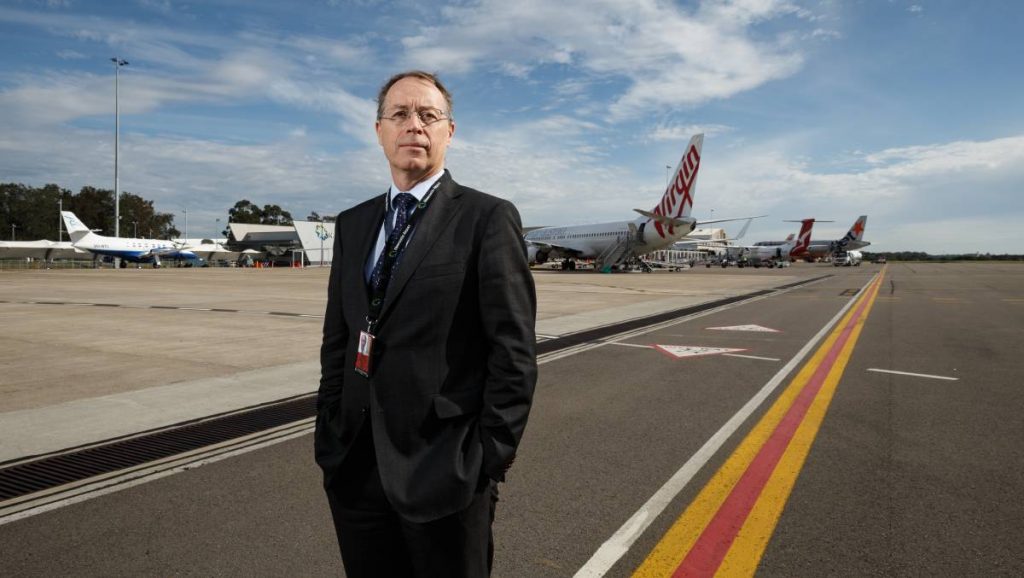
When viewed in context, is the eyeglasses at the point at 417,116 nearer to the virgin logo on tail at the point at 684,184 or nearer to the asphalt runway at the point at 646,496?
the asphalt runway at the point at 646,496

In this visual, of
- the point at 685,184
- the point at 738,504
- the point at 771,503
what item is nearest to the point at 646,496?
the point at 738,504

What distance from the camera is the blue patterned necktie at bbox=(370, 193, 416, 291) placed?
2016 millimetres

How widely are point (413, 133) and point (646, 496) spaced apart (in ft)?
9.49

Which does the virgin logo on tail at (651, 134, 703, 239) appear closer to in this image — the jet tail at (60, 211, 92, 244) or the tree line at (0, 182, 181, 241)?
the jet tail at (60, 211, 92, 244)

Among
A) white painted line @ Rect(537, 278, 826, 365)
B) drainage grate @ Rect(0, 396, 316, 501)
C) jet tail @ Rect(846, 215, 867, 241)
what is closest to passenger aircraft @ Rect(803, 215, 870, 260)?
jet tail @ Rect(846, 215, 867, 241)

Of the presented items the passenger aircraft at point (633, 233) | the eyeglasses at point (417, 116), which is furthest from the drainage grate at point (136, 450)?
the passenger aircraft at point (633, 233)

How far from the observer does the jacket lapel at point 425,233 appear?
1897 mm

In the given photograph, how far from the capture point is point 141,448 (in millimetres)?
4980

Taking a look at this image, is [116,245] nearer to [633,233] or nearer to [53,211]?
[633,233]

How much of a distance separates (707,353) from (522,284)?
841 cm

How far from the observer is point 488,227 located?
1.96 metres

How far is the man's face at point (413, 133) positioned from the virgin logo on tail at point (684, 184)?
39.8m

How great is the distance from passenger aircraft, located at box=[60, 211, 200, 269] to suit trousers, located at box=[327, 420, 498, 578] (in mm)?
67904

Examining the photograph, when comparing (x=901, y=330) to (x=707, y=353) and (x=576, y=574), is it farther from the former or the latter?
(x=576, y=574)
